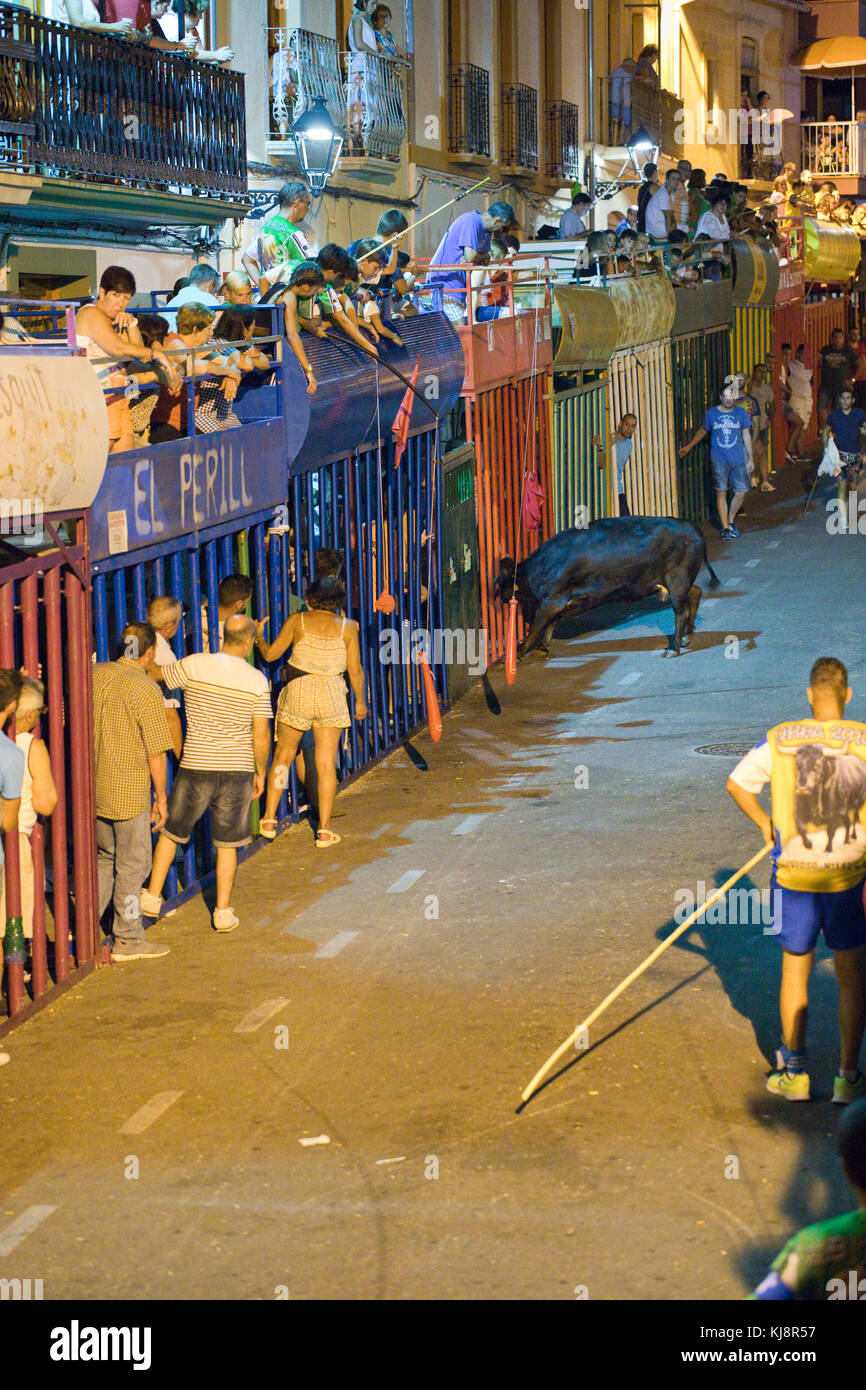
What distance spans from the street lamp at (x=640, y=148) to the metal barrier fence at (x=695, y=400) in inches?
229

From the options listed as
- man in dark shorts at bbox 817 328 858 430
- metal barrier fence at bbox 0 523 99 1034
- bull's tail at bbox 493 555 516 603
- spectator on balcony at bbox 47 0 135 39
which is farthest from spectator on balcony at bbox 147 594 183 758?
man in dark shorts at bbox 817 328 858 430

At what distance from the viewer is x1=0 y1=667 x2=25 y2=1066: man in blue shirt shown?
7.74m

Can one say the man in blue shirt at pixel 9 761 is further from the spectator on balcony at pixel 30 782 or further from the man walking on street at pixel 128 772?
the man walking on street at pixel 128 772

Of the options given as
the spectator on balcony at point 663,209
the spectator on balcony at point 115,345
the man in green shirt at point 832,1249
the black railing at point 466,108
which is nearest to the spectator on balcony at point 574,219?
the spectator on balcony at point 663,209

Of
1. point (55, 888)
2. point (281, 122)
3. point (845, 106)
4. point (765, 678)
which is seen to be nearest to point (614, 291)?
point (281, 122)

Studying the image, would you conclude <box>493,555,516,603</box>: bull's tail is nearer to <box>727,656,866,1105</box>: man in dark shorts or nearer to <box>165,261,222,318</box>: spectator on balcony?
<box>165,261,222,318</box>: spectator on balcony

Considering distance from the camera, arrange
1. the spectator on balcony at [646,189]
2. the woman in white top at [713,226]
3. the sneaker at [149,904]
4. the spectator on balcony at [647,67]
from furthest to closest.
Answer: the spectator on balcony at [647,67] → the woman in white top at [713,226] → the spectator on balcony at [646,189] → the sneaker at [149,904]

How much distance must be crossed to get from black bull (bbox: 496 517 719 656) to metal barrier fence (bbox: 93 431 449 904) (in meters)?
1.64

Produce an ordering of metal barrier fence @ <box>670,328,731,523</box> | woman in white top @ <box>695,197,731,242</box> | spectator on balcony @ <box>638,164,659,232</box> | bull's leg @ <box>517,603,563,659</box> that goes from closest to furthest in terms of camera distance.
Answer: bull's leg @ <box>517,603,563,659</box>
spectator on balcony @ <box>638,164,659,232</box>
metal barrier fence @ <box>670,328,731,523</box>
woman in white top @ <box>695,197,731,242</box>

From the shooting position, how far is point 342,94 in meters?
23.4

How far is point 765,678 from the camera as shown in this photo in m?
15.7

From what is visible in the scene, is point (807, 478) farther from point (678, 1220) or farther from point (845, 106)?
point (845, 106)

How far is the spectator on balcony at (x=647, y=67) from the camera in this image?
114ft

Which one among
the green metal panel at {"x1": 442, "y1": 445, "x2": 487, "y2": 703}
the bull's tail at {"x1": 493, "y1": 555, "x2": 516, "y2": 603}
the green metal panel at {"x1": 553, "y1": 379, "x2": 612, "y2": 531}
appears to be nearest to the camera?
the green metal panel at {"x1": 442, "y1": 445, "x2": 487, "y2": 703}
